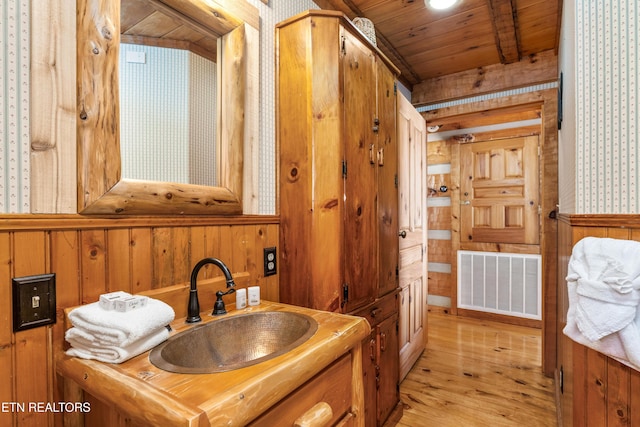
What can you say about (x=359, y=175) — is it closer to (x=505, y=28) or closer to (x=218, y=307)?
(x=218, y=307)

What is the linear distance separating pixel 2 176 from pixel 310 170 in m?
0.97

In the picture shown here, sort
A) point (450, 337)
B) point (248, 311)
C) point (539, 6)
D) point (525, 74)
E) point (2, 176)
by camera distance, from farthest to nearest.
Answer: point (450, 337) → point (525, 74) → point (539, 6) → point (248, 311) → point (2, 176)

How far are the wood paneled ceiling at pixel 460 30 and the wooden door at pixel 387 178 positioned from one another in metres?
0.51

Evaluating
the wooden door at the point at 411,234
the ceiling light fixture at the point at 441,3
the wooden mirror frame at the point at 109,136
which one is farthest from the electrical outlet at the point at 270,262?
the ceiling light fixture at the point at 441,3

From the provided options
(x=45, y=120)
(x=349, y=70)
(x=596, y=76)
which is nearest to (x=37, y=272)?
(x=45, y=120)

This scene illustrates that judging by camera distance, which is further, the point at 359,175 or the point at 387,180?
the point at 387,180

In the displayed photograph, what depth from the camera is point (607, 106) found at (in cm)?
115

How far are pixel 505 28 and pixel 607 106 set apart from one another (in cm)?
146

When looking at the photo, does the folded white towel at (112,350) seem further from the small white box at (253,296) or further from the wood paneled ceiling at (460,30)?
the wood paneled ceiling at (460,30)

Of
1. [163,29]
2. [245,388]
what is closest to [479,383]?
[245,388]

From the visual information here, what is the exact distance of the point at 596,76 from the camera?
118cm

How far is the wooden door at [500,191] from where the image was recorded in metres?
3.49

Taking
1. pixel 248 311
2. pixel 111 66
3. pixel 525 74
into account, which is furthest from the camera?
pixel 525 74

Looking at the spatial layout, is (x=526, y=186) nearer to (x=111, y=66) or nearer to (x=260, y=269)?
(x=260, y=269)
